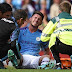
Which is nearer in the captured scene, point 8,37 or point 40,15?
point 8,37

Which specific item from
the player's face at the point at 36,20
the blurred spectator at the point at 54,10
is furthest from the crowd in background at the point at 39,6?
the player's face at the point at 36,20

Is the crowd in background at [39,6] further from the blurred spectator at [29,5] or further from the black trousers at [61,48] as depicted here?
the black trousers at [61,48]

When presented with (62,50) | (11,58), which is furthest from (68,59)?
(11,58)

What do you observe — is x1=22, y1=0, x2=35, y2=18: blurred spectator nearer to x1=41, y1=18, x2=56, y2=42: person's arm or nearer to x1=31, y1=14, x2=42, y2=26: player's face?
x1=31, y1=14, x2=42, y2=26: player's face

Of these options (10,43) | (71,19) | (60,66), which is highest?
(71,19)

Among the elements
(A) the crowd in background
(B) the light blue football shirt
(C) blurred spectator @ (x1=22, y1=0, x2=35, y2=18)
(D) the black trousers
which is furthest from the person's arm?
(C) blurred spectator @ (x1=22, y1=0, x2=35, y2=18)

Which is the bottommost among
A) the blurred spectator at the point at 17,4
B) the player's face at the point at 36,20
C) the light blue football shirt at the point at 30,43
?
the light blue football shirt at the point at 30,43

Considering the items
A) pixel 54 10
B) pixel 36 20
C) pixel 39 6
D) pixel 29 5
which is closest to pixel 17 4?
pixel 29 5

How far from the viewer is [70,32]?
5.88 metres

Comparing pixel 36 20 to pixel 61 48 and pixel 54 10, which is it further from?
pixel 54 10

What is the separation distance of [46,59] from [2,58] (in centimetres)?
84

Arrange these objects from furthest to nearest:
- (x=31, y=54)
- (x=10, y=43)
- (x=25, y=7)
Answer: (x=25, y=7), (x=31, y=54), (x=10, y=43)

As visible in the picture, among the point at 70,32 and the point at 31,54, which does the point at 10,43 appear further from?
the point at 70,32

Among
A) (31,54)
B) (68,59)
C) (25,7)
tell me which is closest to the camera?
(68,59)
